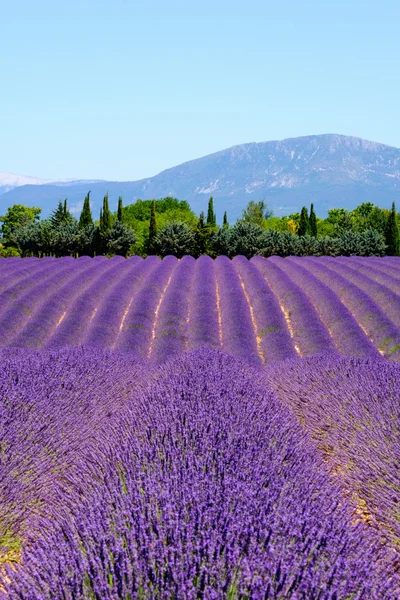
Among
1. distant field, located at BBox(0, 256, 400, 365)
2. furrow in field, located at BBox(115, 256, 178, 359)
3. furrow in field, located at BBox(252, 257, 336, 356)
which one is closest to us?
furrow in field, located at BBox(252, 257, 336, 356)

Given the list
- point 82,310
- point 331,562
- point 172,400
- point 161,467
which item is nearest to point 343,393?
point 172,400

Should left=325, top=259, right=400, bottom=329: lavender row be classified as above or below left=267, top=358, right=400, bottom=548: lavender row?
above

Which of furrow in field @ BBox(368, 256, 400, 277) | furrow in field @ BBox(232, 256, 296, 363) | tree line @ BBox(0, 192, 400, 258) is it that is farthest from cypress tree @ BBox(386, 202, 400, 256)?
furrow in field @ BBox(232, 256, 296, 363)

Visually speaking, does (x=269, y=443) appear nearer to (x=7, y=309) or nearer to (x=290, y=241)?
(x=7, y=309)

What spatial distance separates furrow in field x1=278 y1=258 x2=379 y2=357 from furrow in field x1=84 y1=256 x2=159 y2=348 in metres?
4.04

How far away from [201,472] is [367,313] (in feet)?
31.1

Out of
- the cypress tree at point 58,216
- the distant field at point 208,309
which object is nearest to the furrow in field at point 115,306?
the distant field at point 208,309

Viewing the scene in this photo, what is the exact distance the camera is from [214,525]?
2.63m

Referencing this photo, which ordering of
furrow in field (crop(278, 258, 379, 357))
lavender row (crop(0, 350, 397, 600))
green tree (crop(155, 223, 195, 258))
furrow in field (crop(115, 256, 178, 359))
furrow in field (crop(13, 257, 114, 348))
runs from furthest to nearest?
1. green tree (crop(155, 223, 195, 258))
2. furrow in field (crop(13, 257, 114, 348))
3. furrow in field (crop(115, 256, 178, 359))
4. furrow in field (crop(278, 258, 379, 357))
5. lavender row (crop(0, 350, 397, 600))

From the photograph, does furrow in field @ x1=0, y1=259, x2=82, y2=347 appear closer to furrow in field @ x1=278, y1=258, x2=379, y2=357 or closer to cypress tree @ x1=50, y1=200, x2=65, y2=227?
furrow in field @ x1=278, y1=258, x2=379, y2=357

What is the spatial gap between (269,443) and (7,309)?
9.55 meters

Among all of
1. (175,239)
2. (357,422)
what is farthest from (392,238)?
(357,422)

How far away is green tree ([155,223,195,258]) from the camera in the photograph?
1068 inches

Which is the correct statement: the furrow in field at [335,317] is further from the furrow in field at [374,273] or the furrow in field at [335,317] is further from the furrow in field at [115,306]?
the furrow in field at [115,306]
